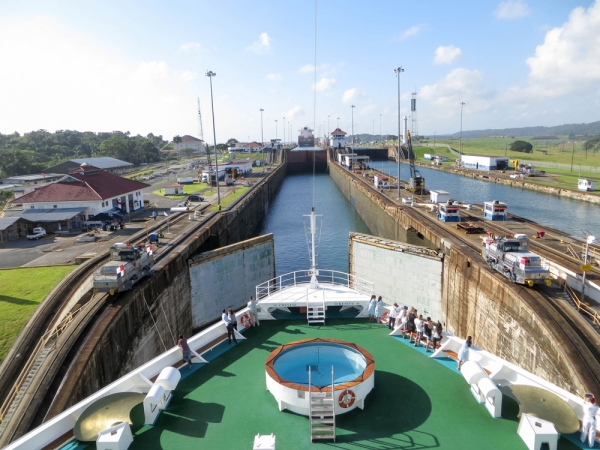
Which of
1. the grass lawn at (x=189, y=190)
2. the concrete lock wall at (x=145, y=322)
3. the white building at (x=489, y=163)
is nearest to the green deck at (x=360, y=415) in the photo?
the concrete lock wall at (x=145, y=322)

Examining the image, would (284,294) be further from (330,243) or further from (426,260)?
(330,243)

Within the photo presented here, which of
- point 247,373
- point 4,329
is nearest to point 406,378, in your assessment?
point 247,373

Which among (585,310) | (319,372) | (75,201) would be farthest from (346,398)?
(75,201)

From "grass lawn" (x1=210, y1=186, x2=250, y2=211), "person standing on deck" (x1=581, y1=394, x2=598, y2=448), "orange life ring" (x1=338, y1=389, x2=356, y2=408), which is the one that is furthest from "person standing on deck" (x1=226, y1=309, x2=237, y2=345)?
"grass lawn" (x1=210, y1=186, x2=250, y2=211)

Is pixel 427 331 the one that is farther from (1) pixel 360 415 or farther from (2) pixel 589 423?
(2) pixel 589 423

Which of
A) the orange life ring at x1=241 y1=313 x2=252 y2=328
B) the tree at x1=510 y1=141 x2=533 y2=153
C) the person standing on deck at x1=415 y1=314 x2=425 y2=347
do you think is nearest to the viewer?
the person standing on deck at x1=415 y1=314 x2=425 y2=347

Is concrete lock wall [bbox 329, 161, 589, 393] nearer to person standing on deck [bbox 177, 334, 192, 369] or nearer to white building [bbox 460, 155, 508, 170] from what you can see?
person standing on deck [bbox 177, 334, 192, 369]
